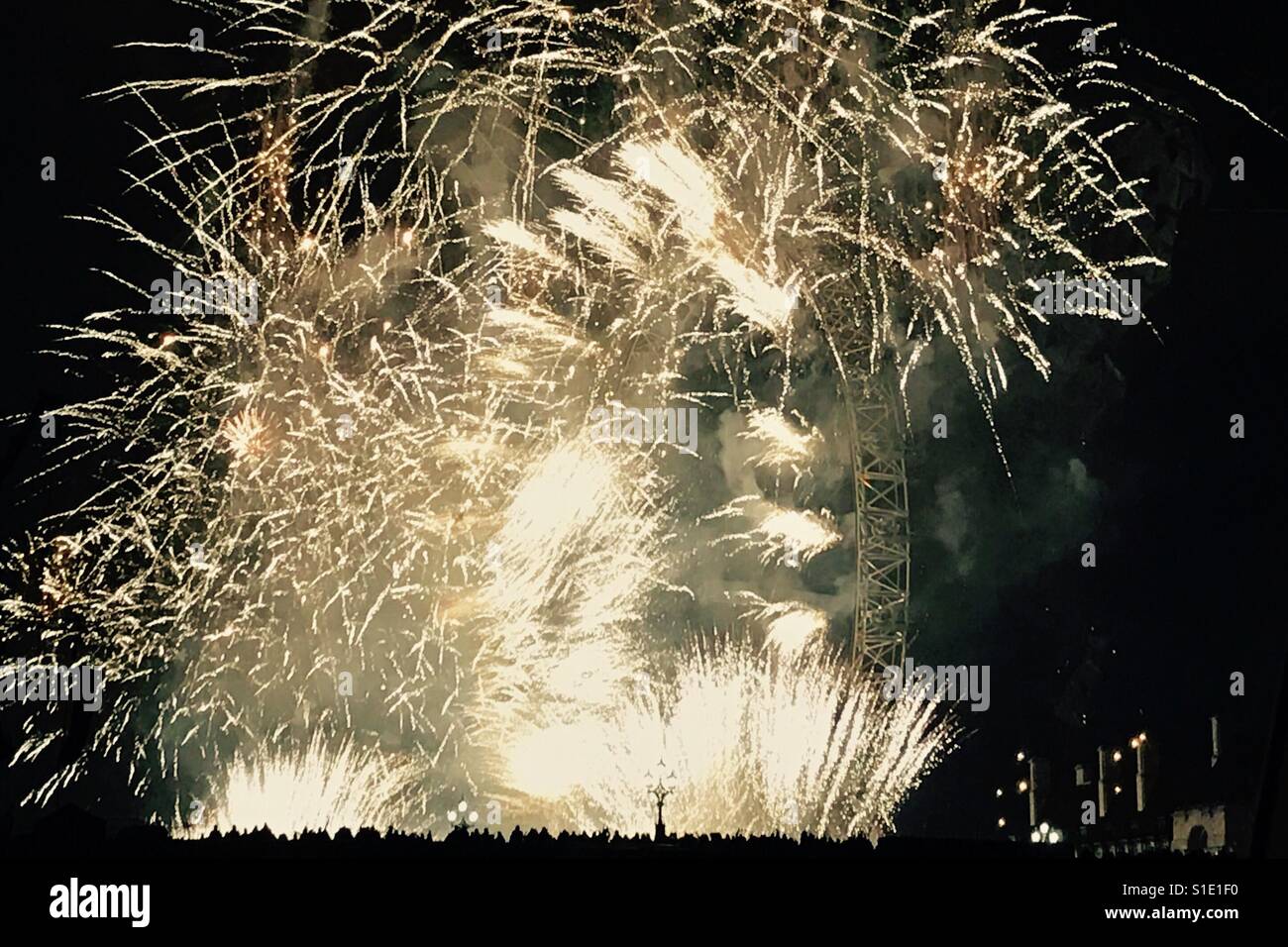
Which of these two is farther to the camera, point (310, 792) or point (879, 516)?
point (879, 516)

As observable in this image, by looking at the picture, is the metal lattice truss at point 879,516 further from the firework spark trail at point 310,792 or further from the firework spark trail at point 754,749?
the firework spark trail at point 310,792

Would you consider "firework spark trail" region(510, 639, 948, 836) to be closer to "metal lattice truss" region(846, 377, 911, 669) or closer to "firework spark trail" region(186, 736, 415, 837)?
"metal lattice truss" region(846, 377, 911, 669)

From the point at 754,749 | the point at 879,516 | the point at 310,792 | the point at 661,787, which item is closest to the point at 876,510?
the point at 879,516

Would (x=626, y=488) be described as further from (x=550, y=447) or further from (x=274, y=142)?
(x=274, y=142)

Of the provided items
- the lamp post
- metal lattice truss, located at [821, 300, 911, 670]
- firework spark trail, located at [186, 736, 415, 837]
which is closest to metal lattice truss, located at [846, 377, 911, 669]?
metal lattice truss, located at [821, 300, 911, 670]

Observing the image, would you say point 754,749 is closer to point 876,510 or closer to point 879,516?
point 876,510

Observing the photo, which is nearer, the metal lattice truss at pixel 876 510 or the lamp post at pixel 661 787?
the lamp post at pixel 661 787

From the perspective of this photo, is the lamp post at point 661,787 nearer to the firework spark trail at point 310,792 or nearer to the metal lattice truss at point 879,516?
the metal lattice truss at point 879,516

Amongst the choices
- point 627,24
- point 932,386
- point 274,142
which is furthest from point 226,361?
point 932,386

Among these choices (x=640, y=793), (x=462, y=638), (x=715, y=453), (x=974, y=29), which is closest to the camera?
(x=974, y=29)

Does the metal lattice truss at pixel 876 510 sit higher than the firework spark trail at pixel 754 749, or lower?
higher

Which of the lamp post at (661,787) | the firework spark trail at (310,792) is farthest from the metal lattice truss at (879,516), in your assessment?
the firework spark trail at (310,792)
